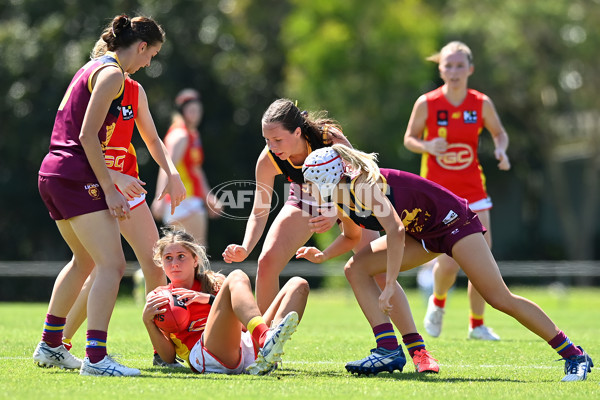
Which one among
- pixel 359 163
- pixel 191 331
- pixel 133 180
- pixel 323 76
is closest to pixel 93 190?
pixel 133 180

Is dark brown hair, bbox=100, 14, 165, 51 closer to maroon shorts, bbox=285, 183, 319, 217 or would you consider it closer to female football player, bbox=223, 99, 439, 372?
female football player, bbox=223, 99, 439, 372

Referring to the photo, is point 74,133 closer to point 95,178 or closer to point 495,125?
point 95,178

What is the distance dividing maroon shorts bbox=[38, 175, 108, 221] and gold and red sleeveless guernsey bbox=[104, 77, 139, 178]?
0.40 m

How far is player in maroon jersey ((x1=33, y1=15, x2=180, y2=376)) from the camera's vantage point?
17.7 feet

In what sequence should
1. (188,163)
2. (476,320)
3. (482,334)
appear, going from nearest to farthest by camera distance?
1. (482,334)
2. (476,320)
3. (188,163)

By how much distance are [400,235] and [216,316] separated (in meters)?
1.19

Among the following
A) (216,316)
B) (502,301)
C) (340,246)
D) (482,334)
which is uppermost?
(340,246)

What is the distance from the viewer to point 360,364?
5.64 m

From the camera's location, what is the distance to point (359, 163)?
5406 millimetres

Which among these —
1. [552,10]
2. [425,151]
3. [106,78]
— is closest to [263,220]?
[106,78]

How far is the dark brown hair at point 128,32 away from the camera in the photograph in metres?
5.69

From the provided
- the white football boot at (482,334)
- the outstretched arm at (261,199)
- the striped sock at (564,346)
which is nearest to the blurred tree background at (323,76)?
the white football boot at (482,334)

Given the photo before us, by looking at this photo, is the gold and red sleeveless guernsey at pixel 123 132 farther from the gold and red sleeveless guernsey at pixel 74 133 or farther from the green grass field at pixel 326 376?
the green grass field at pixel 326 376

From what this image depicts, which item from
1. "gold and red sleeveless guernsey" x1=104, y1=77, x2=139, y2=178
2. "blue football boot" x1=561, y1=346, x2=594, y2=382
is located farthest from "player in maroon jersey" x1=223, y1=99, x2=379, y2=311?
"blue football boot" x1=561, y1=346, x2=594, y2=382
